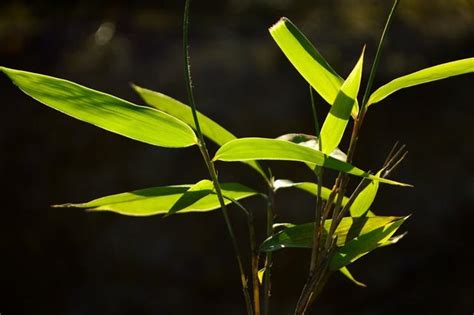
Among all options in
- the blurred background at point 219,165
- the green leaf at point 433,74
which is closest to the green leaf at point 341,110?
the green leaf at point 433,74

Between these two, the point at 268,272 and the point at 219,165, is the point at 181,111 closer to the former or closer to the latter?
the point at 268,272

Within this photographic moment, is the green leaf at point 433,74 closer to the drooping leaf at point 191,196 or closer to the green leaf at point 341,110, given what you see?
the green leaf at point 341,110

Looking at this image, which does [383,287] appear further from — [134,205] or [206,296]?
[134,205]

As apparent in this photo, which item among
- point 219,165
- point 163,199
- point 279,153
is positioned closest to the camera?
point 279,153

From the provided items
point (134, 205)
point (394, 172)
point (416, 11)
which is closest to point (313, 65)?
point (134, 205)

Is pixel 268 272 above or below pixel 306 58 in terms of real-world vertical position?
below

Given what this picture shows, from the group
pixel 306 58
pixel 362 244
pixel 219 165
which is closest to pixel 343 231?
pixel 362 244
